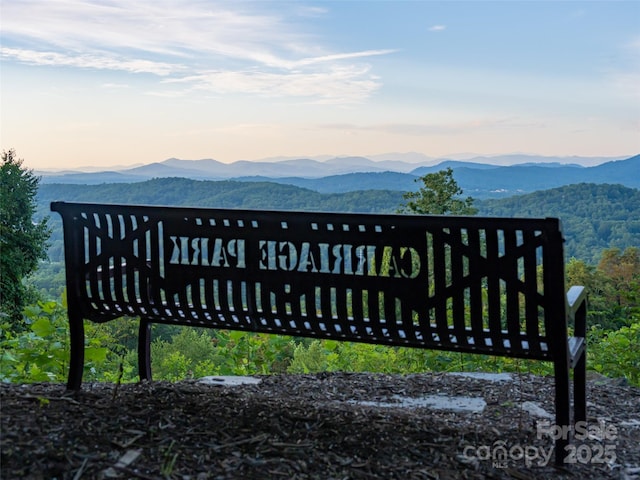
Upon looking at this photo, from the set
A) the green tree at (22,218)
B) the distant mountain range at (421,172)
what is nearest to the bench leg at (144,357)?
the distant mountain range at (421,172)

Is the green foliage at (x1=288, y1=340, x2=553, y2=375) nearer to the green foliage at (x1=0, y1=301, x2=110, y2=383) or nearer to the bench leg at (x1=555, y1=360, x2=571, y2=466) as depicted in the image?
the green foliage at (x1=0, y1=301, x2=110, y2=383)

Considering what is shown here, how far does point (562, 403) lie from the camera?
7.38 ft

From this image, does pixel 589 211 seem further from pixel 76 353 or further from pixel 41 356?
pixel 76 353

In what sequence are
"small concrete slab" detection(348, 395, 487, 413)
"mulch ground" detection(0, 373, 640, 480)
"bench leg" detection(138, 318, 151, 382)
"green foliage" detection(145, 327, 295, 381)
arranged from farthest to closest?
"green foliage" detection(145, 327, 295, 381)
"bench leg" detection(138, 318, 151, 382)
"small concrete slab" detection(348, 395, 487, 413)
"mulch ground" detection(0, 373, 640, 480)

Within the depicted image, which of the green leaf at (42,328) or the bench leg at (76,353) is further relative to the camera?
the green leaf at (42,328)

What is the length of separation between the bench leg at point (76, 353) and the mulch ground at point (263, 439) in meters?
0.07

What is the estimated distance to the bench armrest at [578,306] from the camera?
235 centimetres

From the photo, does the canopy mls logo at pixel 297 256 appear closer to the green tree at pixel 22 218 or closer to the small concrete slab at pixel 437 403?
the small concrete slab at pixel 437 403

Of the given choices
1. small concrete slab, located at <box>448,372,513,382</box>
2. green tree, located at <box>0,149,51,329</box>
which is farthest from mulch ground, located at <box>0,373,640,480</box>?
green tree, located at <box>0,149,51,329</box>

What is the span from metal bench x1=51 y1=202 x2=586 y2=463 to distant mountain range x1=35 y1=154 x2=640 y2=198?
1011cm

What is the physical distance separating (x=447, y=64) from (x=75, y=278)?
8.97 m

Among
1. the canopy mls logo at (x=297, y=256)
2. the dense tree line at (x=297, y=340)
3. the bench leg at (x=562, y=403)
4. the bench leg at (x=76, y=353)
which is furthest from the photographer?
the dense tree line at (x=297, y=340)

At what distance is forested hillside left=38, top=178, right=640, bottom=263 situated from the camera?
39.0ft

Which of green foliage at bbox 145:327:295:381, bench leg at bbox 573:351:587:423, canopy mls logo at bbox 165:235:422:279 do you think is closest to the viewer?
canopy mls logo at bbox 165:235:422:279
